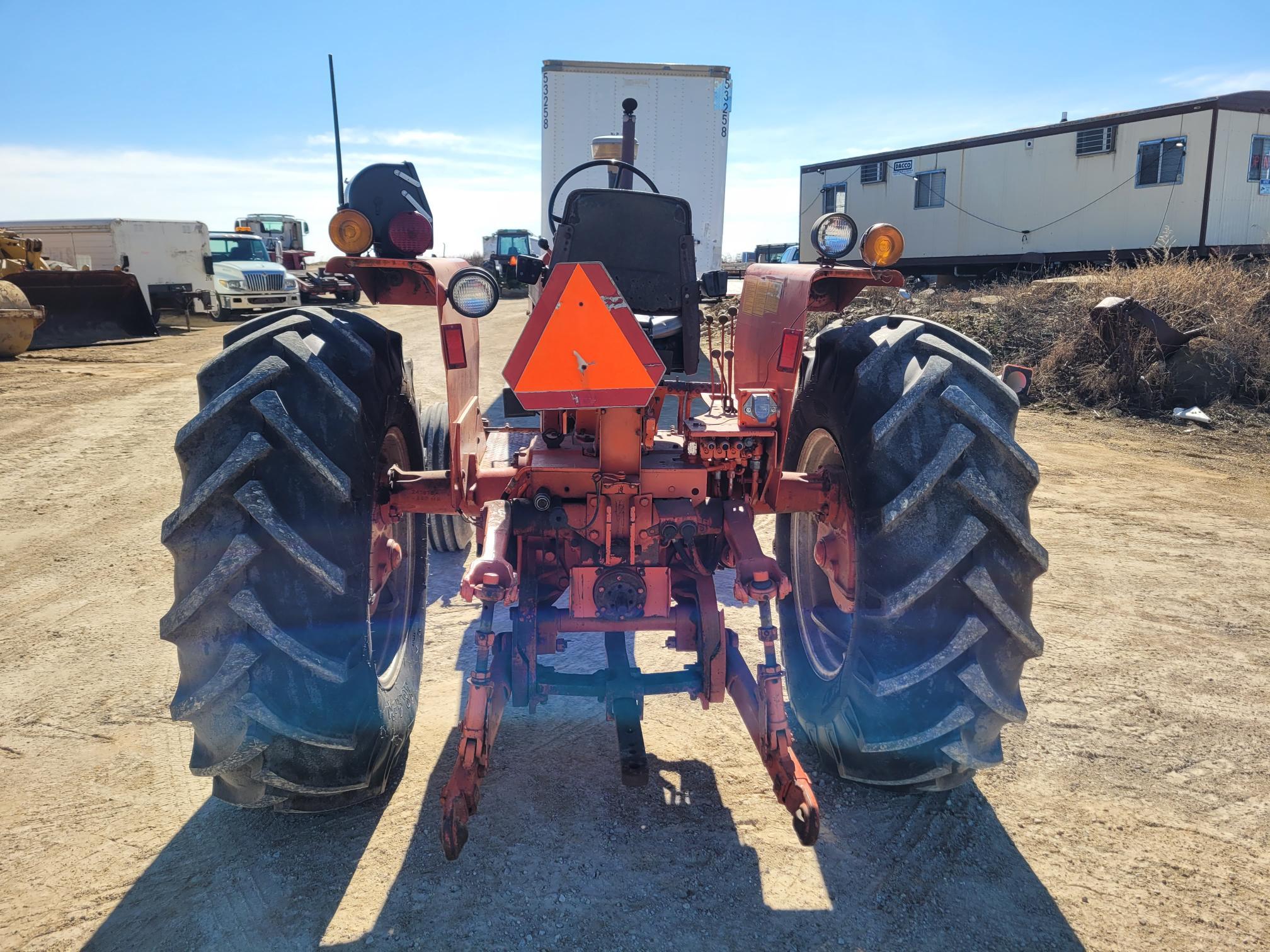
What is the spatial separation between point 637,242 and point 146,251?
2039 cm

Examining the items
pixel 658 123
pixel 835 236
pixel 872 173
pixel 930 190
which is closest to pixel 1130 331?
pixel 658 123

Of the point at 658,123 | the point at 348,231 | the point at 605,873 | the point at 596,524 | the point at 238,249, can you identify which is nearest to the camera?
the point at 605,873

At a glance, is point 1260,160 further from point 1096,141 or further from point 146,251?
point 146,251

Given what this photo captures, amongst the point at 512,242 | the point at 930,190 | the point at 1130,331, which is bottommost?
the point at 1130,331

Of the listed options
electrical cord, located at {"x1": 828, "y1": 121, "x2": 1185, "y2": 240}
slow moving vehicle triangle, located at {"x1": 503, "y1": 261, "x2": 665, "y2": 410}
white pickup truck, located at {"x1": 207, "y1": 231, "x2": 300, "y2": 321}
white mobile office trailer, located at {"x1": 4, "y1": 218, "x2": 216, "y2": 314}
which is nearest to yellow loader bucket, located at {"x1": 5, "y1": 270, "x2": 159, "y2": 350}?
white mobile office trailer, located at {"x1": 4, "y1": 218, "x2": 216, "y2": 314}

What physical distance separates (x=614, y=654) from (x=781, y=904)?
1.00 meters

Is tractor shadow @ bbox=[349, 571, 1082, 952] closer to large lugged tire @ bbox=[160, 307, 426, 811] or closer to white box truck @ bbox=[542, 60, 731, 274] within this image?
large lugged tire @ bbox=[160, 307, 426, 811]

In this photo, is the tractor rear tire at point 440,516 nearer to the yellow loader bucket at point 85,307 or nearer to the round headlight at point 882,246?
the round headlight at point 882,246

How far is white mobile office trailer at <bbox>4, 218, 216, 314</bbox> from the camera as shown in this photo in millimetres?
19859

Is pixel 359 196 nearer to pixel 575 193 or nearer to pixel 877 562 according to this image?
pixel 575 193

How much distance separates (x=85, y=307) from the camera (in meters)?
16.2

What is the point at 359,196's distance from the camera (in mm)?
3031

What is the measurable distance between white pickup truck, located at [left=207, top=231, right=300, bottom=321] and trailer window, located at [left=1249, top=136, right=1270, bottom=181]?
67.6 feet

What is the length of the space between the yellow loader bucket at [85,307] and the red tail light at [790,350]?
16168 millimetres
